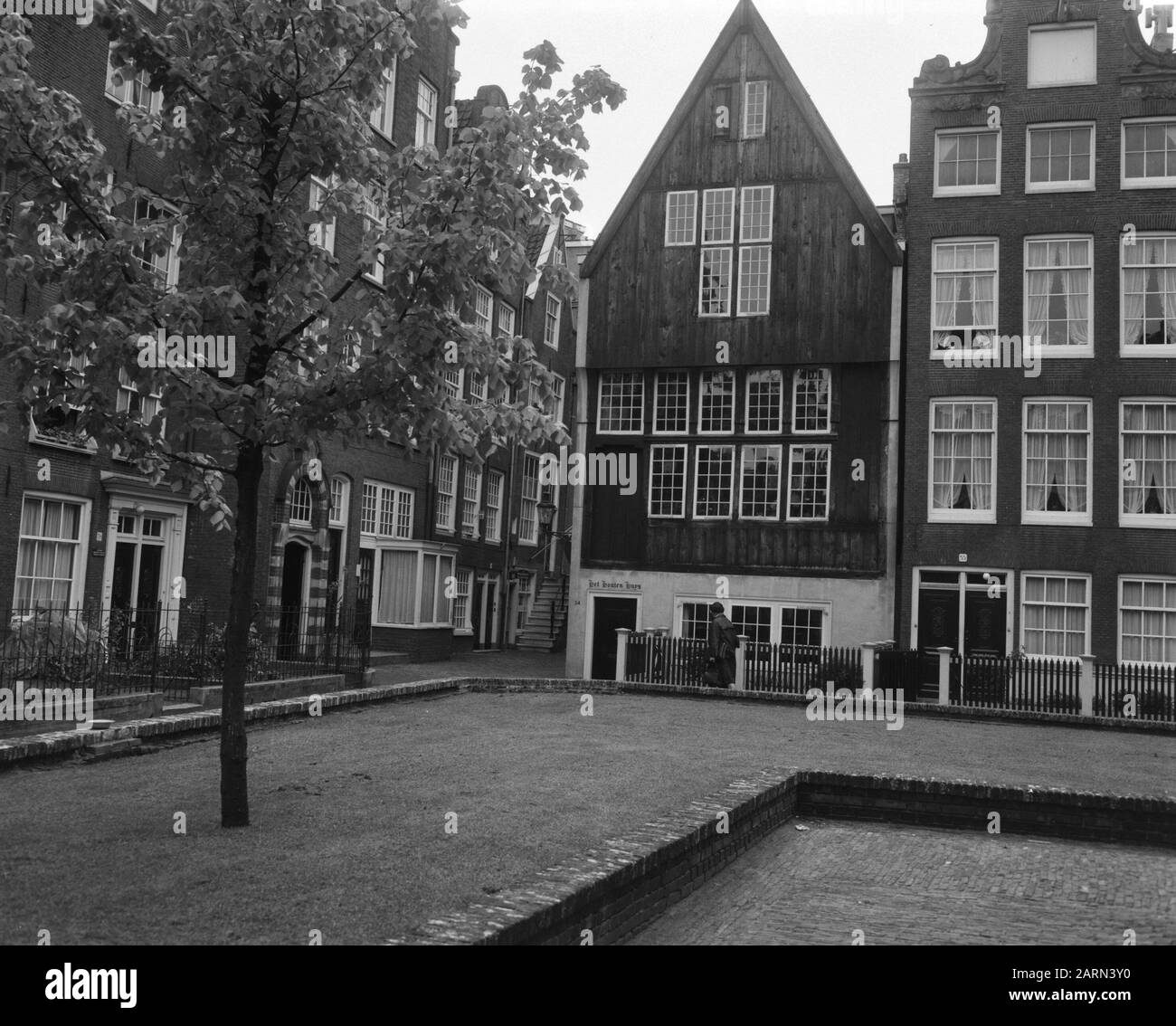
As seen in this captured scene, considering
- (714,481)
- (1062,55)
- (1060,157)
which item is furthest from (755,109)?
(714,481)

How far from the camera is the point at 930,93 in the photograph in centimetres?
3016

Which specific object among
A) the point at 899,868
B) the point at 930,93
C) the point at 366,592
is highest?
the point at 930,93

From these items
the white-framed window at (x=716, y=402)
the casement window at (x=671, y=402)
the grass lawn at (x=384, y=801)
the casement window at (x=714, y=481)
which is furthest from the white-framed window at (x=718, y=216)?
the grass lawn at (x=384, y=801)

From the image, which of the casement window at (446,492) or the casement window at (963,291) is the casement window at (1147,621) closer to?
the casement window at (963,291)

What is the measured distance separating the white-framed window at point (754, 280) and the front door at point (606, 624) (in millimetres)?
8555

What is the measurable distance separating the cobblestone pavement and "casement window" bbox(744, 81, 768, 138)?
77.4 feet

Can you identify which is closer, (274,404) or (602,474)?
(274,404)

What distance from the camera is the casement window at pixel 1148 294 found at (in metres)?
27.9

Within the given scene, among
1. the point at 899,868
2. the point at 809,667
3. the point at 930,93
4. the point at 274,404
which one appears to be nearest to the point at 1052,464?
the point at 809,667

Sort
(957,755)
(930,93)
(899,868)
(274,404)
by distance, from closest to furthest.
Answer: (274,404) < (899,868) < (957,755) < (930,93)

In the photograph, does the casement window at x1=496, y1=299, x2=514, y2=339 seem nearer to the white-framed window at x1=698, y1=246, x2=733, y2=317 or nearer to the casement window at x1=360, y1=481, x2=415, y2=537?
the casement window at x1=360, y1=481, x2=415, y2=537

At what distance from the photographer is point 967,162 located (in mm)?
29906
